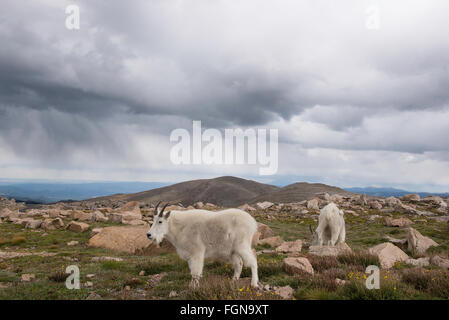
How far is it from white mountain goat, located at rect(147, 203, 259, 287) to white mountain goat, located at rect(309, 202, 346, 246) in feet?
30.3

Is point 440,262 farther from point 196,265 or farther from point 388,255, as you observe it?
point 196,265

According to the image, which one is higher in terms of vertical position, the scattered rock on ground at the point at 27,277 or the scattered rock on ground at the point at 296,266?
the scattered rock on ground at the point at 296,266

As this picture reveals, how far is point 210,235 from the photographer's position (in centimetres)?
893

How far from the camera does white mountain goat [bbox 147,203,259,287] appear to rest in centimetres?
863

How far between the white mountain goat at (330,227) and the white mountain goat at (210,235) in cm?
923

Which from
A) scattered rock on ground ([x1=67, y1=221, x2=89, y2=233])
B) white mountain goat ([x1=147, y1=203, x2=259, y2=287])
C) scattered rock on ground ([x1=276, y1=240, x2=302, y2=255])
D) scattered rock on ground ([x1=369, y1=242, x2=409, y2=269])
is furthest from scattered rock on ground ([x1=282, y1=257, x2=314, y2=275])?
scattered rock on ground ([x1=67, y1=221, x2=89, y2=233])

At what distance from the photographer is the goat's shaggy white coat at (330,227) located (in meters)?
16.5

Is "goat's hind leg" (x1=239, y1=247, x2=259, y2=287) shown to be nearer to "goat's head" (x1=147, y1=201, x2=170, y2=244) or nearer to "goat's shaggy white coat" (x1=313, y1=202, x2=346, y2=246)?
"goat's head" (x1=147, y1=201, x2=170, y2=244)

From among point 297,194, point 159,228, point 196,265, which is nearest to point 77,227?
point 159,228

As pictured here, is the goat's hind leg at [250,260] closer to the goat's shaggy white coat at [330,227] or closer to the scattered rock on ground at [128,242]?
the goat's shaggy white coat at [330,227]

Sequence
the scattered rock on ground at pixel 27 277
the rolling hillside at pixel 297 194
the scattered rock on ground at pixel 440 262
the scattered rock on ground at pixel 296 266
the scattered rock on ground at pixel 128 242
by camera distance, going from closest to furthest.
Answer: the scattered rock on ground at pixel 296 266 < the scattered rock on ground at pixel 27 277 < the scattered rock on ground at pixel 440 262 < the scattered rock on ground at pixel 128 242 < the rolling hillside at pixel 297 194

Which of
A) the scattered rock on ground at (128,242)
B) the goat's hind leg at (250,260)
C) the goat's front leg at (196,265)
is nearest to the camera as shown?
the goat's hind leg at (250,260)

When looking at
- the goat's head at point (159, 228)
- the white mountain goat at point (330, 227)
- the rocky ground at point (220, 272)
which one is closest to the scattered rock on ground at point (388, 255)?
the rocky ground at point (220, 272)
